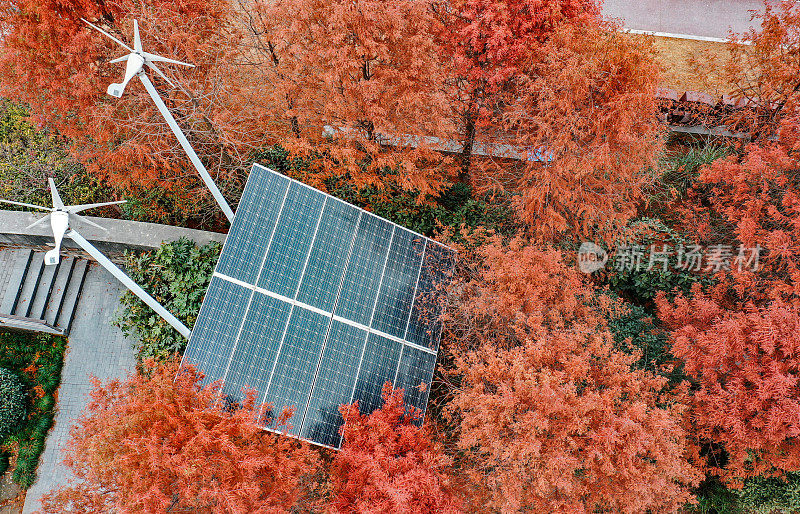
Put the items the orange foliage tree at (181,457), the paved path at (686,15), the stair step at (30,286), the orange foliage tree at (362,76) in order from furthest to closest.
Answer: the paved path at (686,15) < the stair step at (30,286) < the orange foliage tree at (362,76) < the orange foliage tree at (181,457)

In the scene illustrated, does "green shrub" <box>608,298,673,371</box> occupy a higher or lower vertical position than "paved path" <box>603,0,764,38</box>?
lower

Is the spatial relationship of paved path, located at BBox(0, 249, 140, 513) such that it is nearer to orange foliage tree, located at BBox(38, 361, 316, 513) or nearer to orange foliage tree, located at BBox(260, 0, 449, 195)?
orange foliage tree, located at BBox(38, 361, 316, 513)

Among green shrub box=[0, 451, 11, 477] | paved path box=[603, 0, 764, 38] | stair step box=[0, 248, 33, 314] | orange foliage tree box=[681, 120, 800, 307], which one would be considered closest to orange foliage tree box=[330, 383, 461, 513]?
orange foliage tree box=[681, 120, 800, 307]

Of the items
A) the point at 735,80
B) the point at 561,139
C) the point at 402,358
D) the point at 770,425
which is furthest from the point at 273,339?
the point at 735,80

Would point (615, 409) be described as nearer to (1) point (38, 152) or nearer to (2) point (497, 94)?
(2) point (497, 94)

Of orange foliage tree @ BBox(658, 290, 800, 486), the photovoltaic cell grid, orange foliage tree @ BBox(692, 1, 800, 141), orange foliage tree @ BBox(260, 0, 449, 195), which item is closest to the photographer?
the photovoltaic cell grid

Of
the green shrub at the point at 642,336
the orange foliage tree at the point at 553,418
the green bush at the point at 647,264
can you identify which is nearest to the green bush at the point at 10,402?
the orange foliage tree at the point at 553,418

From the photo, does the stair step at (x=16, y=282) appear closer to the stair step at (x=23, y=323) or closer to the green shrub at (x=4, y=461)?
the stair step at (x=23, y=323)
